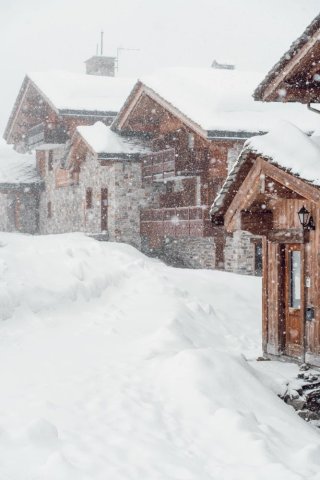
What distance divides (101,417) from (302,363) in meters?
4.24

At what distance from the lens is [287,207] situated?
11.1 metres

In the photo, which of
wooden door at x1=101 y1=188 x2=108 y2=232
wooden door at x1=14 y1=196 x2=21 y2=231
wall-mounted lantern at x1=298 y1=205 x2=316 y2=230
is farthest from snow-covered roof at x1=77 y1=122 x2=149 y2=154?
wall-mounted lantern at x1=298 y1=205 x2=316 y2=230

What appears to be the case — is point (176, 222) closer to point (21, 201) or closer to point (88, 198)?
point (88, 198)

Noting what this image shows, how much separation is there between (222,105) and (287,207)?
1054 centimetres

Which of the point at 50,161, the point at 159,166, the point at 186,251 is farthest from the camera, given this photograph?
the point at 50,161

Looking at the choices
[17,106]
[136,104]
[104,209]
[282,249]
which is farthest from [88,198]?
[282,249]

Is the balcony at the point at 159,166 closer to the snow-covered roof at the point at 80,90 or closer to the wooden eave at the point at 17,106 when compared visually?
the snow-covered roof at the point at 80,90

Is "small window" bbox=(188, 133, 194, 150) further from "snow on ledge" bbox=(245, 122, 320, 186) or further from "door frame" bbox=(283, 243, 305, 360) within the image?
"snow on ledge" bbox=(245, 122, 320, 186)

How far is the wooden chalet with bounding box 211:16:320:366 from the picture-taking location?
32.3 feet

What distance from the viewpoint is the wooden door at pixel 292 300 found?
437 inches

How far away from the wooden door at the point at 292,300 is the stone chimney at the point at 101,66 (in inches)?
1011

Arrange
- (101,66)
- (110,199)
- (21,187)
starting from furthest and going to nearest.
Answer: (101,66) < (21,187) < (110,199)

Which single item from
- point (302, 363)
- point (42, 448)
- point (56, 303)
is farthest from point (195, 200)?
point (42, 448)

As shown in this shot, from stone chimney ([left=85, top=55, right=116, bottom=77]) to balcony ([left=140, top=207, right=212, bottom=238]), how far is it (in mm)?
13199
